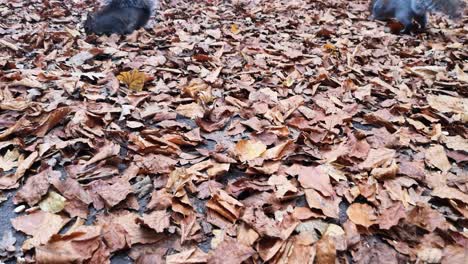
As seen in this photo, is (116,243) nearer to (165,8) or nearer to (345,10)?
(165,8)

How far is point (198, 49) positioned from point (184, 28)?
96 centimetres

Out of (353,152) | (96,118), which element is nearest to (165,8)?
(96,118)

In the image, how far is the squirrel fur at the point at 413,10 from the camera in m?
4.39

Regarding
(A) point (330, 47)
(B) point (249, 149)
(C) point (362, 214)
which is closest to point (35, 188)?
(B) point (249, 149)

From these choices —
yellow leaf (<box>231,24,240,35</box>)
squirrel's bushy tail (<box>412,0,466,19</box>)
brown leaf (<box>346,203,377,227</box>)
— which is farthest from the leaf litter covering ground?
squirrel's bushy tail (<box>412,0,466,19</box>)

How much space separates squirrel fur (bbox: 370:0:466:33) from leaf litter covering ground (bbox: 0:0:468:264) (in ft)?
2.83

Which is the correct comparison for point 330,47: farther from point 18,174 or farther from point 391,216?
point 18,174

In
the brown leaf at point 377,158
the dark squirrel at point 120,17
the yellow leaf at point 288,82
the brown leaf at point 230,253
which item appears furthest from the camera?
the dark squirrel at point 120,17

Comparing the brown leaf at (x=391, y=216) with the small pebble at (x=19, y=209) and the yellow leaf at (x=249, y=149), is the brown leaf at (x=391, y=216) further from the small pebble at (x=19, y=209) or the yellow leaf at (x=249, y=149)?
the small pebble at (x=19, y=209)

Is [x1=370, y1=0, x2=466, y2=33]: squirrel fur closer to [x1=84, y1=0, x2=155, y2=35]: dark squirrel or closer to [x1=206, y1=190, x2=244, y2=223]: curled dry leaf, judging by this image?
[x1=84, y1=0, x2=155, y2=35]: dark squirrel

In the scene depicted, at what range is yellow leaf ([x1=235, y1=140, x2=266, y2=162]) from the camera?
210 centimetres

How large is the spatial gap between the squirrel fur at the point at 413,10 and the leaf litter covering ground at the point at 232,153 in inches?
33.9

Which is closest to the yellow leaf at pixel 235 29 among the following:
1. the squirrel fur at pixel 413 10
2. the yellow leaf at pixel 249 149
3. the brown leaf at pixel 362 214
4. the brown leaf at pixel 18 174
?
the squirrel fur at pixel 413 10

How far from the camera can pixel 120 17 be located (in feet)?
13.6
